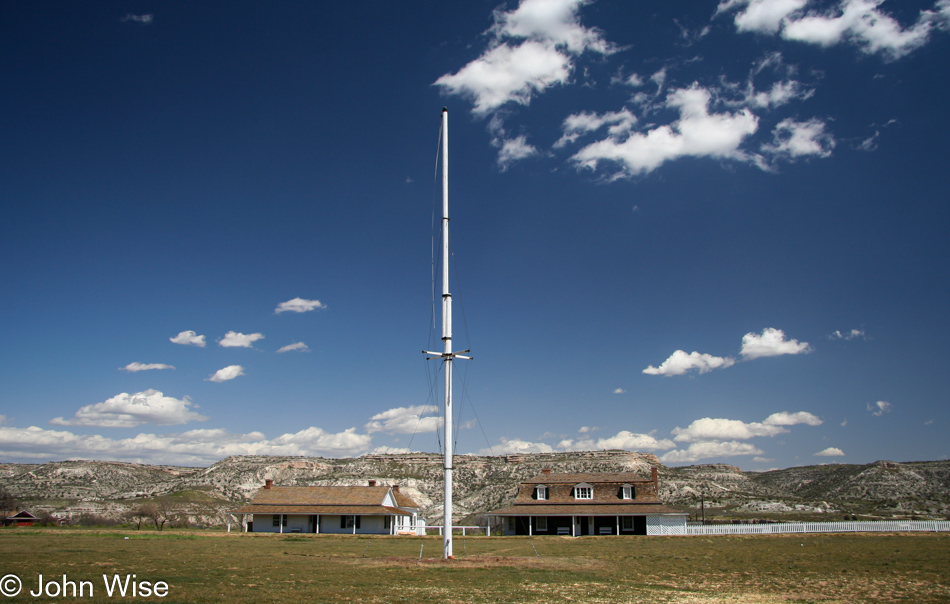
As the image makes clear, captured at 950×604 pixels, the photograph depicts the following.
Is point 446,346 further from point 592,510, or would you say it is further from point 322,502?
point 322,502

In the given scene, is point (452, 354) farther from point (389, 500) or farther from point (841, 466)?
point (841, 466)

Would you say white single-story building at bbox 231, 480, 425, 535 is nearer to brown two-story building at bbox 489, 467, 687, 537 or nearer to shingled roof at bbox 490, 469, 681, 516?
shingled roof at bbox 490, 469, 681, 516

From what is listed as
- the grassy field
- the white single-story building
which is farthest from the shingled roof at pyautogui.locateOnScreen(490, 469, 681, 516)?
the grassy field

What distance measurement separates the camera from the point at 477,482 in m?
116

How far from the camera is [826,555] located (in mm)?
29031

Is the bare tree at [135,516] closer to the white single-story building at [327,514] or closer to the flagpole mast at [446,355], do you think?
the white single-story building at [327,514]

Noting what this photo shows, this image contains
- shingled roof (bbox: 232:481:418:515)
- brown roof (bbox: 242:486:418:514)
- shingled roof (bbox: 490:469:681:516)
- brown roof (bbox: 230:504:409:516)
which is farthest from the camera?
brown roof (bbox: 242:486:418:514)

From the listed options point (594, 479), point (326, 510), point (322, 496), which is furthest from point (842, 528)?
point (322, 496)

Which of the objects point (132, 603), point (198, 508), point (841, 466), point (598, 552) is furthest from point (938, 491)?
point (132, 603)

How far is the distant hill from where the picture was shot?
84.8 m

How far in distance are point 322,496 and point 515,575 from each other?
46.0 metres

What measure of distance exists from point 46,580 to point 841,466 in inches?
5361

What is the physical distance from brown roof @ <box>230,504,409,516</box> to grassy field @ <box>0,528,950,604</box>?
27098 mm

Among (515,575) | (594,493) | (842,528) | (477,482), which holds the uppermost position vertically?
(515,575)
